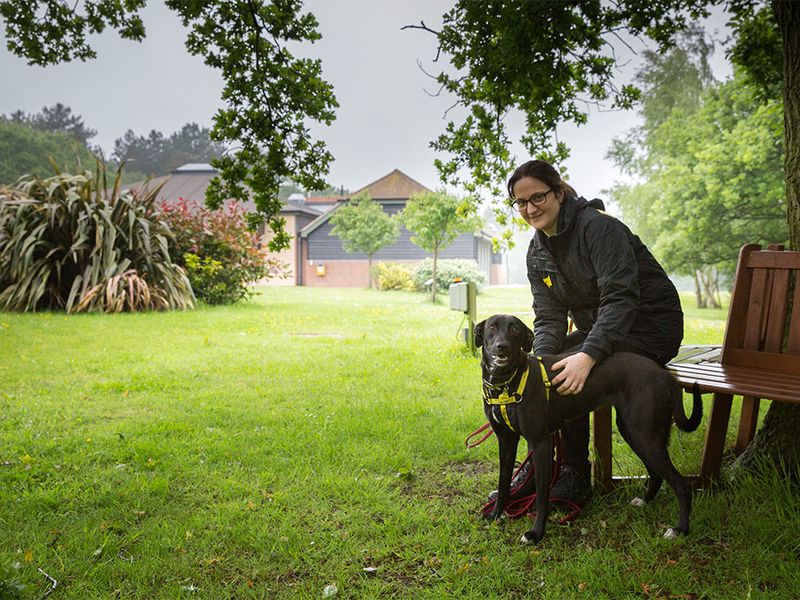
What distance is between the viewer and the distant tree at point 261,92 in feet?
13.5

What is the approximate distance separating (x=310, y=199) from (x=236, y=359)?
40.7 metres

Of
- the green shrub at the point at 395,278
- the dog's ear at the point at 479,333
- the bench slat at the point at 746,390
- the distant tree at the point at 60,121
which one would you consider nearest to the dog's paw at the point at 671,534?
the bench slat at the point at 746,390

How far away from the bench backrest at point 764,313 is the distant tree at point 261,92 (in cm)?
306

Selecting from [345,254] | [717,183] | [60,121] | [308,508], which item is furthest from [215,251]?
[60,121]

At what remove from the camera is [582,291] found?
2.78 metres

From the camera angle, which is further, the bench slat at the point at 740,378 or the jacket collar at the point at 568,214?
the jacket collar at the point at 568,214

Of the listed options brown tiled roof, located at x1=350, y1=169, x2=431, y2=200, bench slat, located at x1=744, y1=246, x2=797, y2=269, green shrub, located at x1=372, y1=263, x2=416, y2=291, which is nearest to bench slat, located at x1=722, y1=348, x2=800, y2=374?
bench slat, located at x1=744, y1=246, x2=797, y2=269

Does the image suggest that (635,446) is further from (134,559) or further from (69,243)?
(69,243)

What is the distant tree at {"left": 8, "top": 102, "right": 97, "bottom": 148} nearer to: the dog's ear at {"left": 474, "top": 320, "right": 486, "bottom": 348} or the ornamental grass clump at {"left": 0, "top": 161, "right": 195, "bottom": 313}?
the ornamental grass clump at {"left": 0, "top": 161, "right": 195, "bottom": 313}

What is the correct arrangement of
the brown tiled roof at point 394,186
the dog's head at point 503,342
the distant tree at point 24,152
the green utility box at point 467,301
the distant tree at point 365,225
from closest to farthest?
the dog's head at point 503,342
the green utility box at point 467,301
the distant tree at point 365,225
the brown tiled roof at point 394,186
the distant tree at point 24,152

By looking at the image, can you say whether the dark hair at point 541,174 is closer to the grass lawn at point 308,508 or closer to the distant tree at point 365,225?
the grass lawn at point 308,508

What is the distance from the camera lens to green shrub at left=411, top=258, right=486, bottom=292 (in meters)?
23.0

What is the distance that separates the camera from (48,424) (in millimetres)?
4047

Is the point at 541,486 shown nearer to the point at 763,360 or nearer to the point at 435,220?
the point at 763,360
